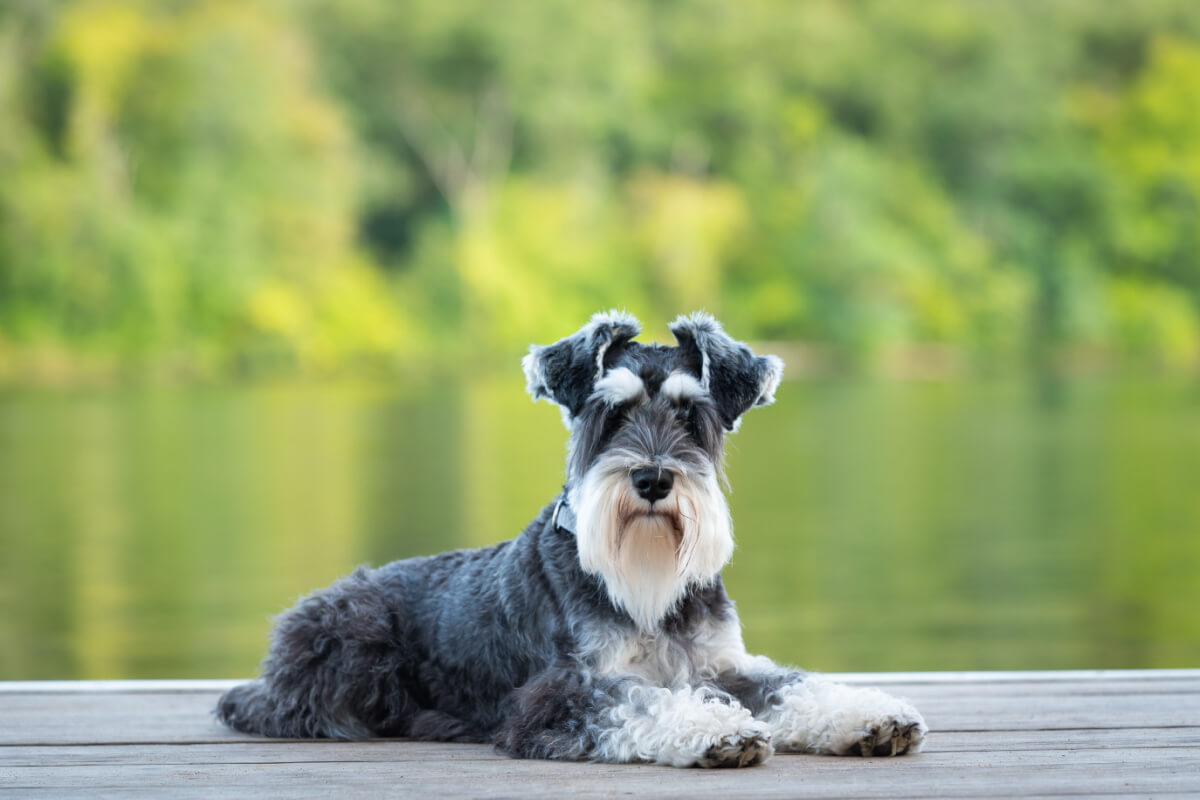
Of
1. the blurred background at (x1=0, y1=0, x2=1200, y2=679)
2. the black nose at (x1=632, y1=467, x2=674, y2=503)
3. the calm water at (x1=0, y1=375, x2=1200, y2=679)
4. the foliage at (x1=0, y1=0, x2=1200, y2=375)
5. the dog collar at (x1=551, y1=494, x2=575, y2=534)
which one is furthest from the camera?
the foliage at (x1=0, y1=0, x2=1200, y2=375)

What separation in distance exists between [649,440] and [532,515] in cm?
2394

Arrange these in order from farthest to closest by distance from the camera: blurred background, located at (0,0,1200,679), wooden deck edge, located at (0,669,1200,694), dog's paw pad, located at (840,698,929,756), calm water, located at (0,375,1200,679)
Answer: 1. blurred background, located at (0,0,1200,679)
2. calm water, located at (0,375,1200,679)
3. wooden deck edge, located at (0,669,1200,694)
4. dog's paw pad, located at (840,698,929,756)

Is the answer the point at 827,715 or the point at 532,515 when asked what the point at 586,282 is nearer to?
the point at 532,515

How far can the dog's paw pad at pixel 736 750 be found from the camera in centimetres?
319

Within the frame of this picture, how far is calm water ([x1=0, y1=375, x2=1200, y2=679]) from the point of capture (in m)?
18.9

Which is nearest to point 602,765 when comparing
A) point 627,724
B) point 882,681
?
point 627,724

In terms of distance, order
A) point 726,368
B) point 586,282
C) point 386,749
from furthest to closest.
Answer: point 586,282 < point 386,749 < point 726,368

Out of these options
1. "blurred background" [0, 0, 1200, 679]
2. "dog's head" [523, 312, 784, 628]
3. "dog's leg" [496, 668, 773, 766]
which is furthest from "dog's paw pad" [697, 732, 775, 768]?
"blurred background" [0, 0, 1200, 679]

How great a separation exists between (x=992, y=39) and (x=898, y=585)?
31.8 metres

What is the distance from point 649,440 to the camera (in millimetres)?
3250

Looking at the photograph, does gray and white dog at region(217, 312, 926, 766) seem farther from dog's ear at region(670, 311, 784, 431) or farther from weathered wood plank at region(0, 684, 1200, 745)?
weathered wood plank at region(0, 684, 1200, 745)

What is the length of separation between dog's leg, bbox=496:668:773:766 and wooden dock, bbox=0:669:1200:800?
0.14ft

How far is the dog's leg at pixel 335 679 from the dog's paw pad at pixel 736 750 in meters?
0.97

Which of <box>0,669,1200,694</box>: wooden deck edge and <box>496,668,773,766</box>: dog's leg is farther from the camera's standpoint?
<box>0,669,1200,694</box>: wooden deck edge
